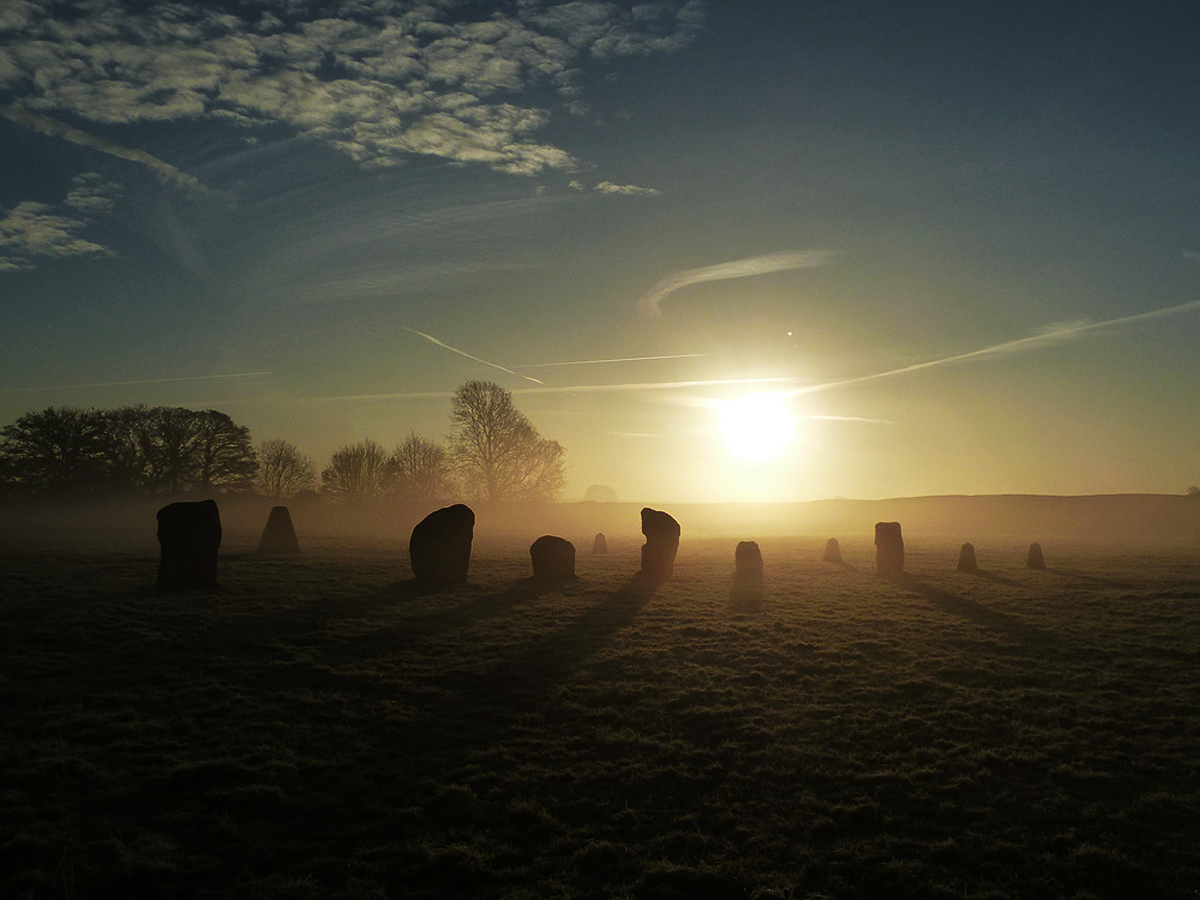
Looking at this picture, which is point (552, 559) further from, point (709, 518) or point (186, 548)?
point (709, 518)

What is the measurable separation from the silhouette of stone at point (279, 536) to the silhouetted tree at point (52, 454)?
3568 cm

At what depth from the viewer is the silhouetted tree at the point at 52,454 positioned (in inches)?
2083

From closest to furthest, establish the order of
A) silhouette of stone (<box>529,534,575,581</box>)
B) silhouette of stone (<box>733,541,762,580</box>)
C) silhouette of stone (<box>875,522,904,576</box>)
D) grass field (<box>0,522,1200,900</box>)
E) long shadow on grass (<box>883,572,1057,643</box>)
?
1. grass field (<box>0,522,1200,900</box>)
2. long shadow on grass (<box>883,572,1057,643</box>)
3. silhouette of stone (<box>529,534,575,581</box>)
4. silhouette of stone (<box>733,541,762,580</box>)
5. silhouette of stone (<box>875,522,904,576</box>)

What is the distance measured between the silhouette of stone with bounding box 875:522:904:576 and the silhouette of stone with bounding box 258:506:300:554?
85.2 feet

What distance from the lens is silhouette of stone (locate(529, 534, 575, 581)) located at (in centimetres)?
2453

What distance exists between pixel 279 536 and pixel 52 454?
38.9 meters

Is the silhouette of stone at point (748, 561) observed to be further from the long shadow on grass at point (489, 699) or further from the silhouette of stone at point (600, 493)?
the silhouette of stone at point (600, 493)

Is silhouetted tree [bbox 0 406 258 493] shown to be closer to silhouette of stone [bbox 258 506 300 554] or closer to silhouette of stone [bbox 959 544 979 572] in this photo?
silhouette of stone [bbox 258 506 300 554]

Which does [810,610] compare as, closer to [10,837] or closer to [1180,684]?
[1180,684]

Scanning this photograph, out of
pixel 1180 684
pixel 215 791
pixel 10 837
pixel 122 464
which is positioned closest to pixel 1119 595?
pixel 1180 684

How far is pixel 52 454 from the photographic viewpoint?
53781 millimetres

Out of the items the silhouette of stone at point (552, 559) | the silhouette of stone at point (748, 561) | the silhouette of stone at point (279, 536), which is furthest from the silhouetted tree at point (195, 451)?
the silhouette of stone at point (748, 561)

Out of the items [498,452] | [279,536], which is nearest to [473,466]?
[498,452]

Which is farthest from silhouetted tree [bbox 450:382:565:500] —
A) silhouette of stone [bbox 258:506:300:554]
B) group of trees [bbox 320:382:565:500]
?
silhouette of stone [bbox 258:506:300:554]
